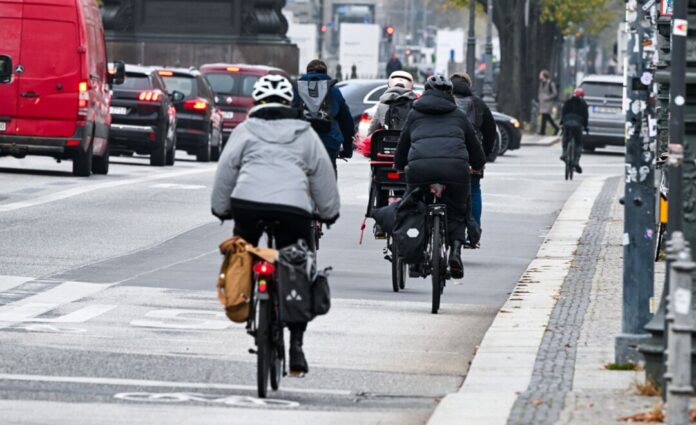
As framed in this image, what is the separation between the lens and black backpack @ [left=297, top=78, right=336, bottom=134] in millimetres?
17922

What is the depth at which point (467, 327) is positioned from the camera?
12.9 m

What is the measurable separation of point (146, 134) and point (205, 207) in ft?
30.9

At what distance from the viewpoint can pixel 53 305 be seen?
13.4m

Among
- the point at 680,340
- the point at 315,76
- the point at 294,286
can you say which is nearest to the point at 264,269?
the point at 294,286

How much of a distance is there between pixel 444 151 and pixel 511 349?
3.00m

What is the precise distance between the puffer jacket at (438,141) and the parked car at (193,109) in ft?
69.8

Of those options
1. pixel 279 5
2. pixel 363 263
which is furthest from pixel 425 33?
pixel 363 263

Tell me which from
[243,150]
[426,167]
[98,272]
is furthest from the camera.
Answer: [98,272]

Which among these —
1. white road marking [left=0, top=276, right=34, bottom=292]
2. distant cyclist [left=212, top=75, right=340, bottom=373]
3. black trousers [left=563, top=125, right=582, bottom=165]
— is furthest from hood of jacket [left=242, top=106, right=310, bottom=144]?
black trousers [left=563, top=125, right=582, bottom=165]

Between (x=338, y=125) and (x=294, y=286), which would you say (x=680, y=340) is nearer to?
(x=294, y=286)

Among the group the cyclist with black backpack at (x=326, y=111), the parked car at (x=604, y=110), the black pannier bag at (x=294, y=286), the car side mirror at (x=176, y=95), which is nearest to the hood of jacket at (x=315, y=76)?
the cyclist with black backpack at (x=326, y=111)

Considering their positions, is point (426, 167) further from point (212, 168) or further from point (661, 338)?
point (212, 168)

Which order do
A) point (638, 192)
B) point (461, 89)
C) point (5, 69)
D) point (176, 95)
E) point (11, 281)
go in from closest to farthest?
1. point (638, 192)
2. point (11, 281)
3. point (461, 89)
4. point (5, 69)
5. point (176, 95)

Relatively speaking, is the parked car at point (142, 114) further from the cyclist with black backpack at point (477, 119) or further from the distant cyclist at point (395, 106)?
the cyclist with black backpack at point (477, 119)
